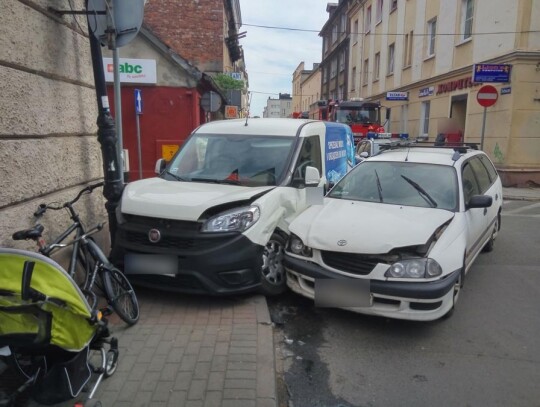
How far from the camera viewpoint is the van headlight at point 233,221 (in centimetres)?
429

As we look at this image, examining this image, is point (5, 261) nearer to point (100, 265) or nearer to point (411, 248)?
point (100, 265)

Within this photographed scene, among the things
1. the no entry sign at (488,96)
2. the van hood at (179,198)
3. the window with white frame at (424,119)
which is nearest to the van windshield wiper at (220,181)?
the van hood at (179,198)

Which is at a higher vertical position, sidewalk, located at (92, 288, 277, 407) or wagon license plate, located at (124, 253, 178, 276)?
wagon license plate, located at (124, 253, 178, 276)

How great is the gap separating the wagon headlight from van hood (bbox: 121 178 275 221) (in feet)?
2.04

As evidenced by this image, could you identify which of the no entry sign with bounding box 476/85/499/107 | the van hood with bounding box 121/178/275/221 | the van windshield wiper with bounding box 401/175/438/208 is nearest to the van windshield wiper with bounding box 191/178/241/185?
the van hood with bounding box 121/178/275/221

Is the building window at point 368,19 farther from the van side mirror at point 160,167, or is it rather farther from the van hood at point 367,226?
the van hood at point 367,226

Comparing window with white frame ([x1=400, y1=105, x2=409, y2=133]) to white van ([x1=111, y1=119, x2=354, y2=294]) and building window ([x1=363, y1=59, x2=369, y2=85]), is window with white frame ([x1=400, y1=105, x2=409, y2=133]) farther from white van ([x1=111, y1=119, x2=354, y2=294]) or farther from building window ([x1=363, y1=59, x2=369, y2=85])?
white van ([x1=111, y1=119, x2=354, y2=294])

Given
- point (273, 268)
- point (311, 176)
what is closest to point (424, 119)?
point (311, 176)

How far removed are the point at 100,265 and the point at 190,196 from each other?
42.9 inches

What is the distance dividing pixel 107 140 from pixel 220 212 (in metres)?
1.56

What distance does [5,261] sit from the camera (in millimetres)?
2441

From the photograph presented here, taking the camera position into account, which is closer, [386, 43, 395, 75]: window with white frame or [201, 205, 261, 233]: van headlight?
[201, 205, 261, 233]: van headlight

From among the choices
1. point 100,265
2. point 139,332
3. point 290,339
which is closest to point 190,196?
point 100,265

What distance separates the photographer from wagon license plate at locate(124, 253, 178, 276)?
169 inches
